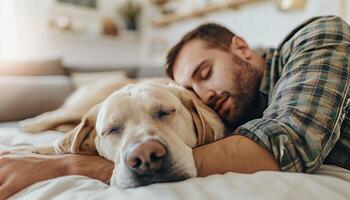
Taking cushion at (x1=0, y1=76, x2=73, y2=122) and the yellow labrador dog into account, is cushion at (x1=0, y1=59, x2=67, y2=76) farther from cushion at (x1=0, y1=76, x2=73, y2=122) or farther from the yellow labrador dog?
→ the yellow labrador dog

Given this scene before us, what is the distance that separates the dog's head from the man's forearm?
38mm

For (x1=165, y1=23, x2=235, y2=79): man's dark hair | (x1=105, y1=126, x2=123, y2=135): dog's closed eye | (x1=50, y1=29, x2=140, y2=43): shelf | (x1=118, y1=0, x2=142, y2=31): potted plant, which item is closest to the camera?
(x1=105, y1=126, x2=123, y2=135): dog's closed eye

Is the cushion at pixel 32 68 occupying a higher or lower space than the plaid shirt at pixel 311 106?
lower

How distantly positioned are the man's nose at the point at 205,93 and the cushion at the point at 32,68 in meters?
2.09

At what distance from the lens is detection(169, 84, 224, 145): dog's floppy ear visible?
43.7 inches

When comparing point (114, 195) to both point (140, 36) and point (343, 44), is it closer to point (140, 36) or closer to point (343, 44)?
point (343, 44)

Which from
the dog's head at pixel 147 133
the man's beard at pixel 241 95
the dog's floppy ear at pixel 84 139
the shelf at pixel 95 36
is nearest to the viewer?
the dog's head at pixel 147 133

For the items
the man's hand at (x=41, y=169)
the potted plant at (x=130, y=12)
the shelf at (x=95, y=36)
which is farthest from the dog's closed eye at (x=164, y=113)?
the potted plant at (x=130, y=12)

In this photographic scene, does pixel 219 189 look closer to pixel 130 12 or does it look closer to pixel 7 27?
pixel 7 27

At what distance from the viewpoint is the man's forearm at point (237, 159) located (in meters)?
0.82

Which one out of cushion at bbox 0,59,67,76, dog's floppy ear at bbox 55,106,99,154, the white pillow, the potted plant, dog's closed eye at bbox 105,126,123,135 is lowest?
the white pillow

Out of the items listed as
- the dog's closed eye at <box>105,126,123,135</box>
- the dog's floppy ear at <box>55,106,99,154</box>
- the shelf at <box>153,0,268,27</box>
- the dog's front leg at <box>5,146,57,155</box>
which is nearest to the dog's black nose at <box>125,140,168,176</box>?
the dog's closed eye at <box>105,126,123,135</box>

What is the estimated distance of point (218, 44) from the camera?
1.49 metres

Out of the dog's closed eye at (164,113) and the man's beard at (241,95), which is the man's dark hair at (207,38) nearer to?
the man's beard at (241,95)
